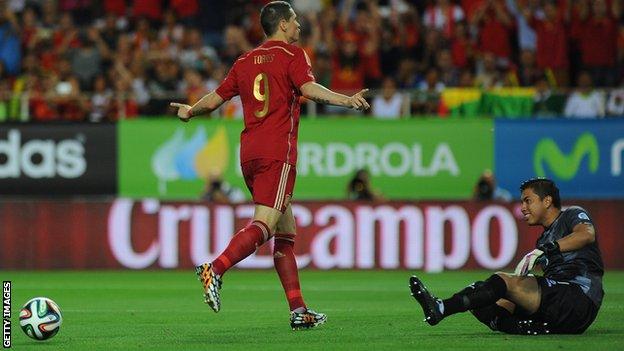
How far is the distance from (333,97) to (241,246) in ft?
4.04

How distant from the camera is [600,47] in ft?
64.6

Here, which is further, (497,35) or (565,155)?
(497,35)

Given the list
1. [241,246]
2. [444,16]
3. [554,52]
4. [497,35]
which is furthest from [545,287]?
[444,16]

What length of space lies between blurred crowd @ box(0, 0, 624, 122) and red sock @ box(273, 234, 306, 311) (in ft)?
30.9

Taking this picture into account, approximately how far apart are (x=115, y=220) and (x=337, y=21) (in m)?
5.39

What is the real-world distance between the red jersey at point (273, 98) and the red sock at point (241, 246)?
0.54 meters

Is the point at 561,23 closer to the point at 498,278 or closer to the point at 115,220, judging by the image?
the point at 115,220

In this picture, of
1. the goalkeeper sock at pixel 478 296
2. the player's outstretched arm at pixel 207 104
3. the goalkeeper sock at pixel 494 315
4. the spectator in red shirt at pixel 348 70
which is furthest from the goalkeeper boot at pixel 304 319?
the spectator in red shirt at pixel 348 70

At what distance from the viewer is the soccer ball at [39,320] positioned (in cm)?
899

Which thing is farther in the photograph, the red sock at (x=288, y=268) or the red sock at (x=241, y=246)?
the red sock at (x=288, y=268)

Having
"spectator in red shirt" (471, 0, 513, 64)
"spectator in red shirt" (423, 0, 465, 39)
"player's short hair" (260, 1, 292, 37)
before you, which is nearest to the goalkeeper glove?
"player's short hair" (260, 1, 292, 37)

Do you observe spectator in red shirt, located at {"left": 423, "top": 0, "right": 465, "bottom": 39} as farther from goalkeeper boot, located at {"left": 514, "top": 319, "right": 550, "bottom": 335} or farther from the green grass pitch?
goalkeeper boot, located at {"left": 514, "top": 319, "right": 550, "bottom": 335}

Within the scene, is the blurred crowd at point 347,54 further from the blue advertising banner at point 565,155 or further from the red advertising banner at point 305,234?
the red advertising banner at point 305,234

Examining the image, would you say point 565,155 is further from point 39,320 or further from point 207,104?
point 39,320
